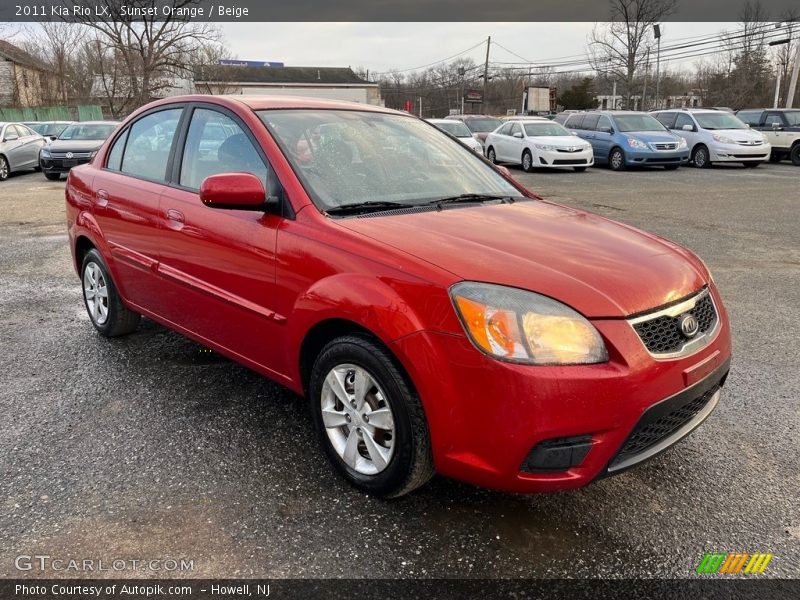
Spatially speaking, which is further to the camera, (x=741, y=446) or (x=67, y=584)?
(x=741, y=446)

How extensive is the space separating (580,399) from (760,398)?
2117 millimetres

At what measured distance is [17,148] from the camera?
17391 millimetres

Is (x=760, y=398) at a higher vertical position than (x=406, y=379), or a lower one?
lower

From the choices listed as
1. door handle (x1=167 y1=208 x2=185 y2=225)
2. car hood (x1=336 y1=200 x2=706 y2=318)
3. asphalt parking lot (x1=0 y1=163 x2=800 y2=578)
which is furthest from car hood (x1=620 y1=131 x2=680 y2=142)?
door handle (x1=167 y1=208 x2=185 y2=225)

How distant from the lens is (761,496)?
Answer: 271 centimetres

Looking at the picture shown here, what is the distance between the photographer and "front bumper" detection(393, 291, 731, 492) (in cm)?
213

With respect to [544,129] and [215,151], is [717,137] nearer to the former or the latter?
[544,129]

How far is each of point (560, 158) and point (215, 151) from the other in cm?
1544

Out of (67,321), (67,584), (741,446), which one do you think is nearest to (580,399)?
(741,446)

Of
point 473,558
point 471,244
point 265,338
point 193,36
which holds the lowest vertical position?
point 473,558

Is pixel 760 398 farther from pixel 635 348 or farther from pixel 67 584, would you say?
pixel 67 584

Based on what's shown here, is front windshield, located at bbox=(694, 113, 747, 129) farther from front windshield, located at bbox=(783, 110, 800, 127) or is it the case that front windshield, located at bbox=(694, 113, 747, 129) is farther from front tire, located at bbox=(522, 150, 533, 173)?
front tire, located at bbox=(522, 150, 533, 173)

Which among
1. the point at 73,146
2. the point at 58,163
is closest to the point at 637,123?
the point at 73,146

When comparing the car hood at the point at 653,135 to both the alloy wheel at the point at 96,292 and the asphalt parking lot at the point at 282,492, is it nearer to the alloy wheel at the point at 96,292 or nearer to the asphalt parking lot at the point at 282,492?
the asphalt parking lot at the point at 282,492
